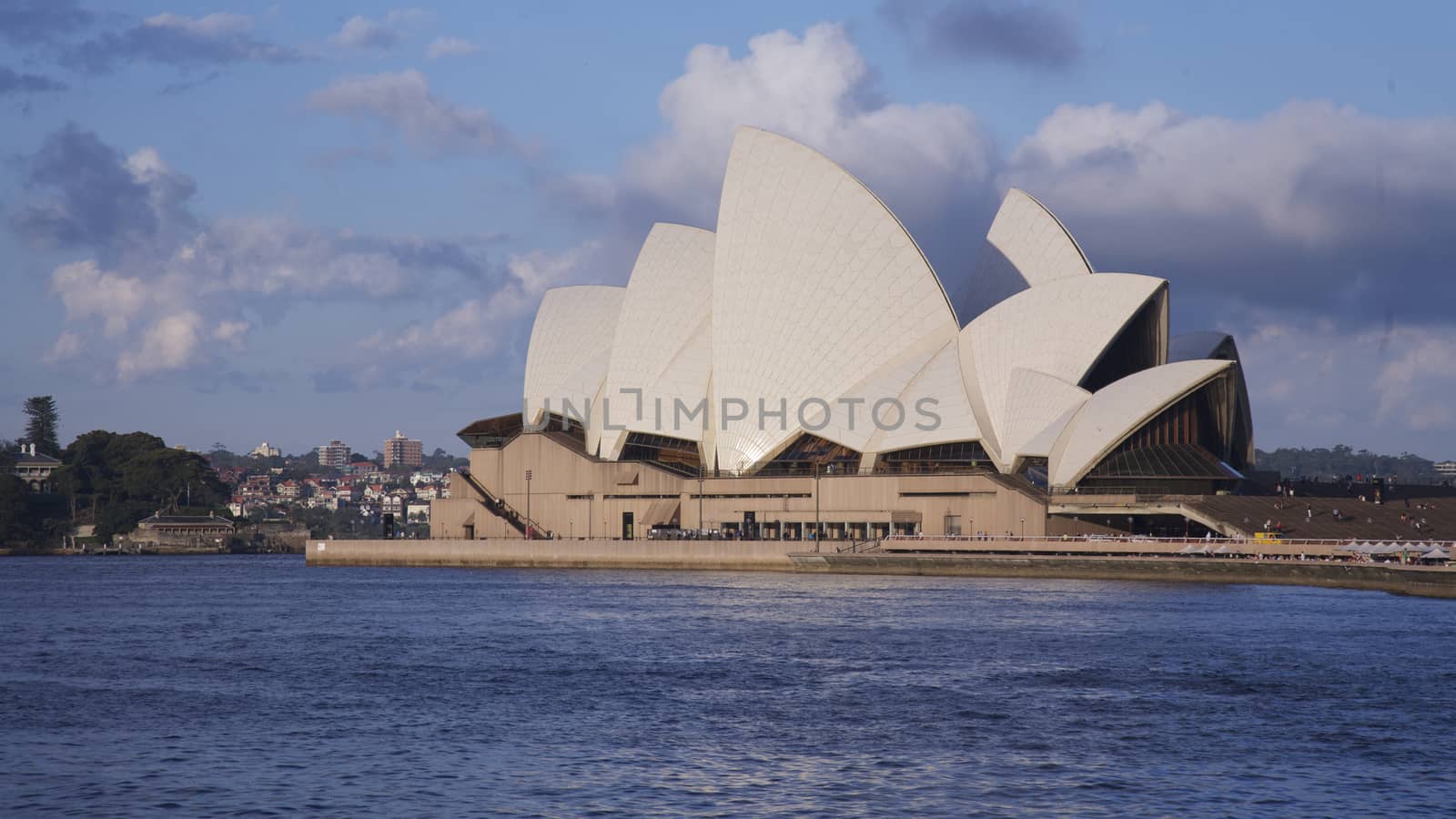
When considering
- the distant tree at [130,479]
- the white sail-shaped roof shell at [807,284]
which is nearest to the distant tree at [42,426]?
the distant tree at [130,479]

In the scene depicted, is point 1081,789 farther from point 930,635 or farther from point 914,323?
point 914,323

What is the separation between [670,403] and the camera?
243 feet

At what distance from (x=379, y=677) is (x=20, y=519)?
4291 inches

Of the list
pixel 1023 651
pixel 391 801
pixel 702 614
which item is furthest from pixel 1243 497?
pixel 391 801

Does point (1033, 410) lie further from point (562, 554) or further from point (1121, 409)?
point (562, 554)

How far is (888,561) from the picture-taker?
59.7 metres

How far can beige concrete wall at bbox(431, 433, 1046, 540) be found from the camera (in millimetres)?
63000

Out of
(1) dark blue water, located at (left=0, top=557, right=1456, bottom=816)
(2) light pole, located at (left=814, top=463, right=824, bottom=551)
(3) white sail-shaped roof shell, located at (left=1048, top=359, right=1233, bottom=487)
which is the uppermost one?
(3) white sail-shaped roof shell, located at (left=1048, top=359, right=1233, bottom=487)

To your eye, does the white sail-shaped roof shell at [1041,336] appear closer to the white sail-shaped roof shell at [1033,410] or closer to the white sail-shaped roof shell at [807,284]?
the white sail-shaped roof shell at [1033,410]

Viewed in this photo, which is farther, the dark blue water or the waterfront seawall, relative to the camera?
the waterfront seawall

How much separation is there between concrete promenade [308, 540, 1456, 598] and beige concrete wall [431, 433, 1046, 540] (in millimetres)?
3241

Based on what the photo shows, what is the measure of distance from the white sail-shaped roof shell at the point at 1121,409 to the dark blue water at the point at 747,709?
15.3 m

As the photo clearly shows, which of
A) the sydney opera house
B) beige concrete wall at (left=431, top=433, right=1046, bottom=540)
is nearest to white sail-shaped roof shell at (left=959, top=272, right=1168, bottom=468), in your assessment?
the sydney opera house

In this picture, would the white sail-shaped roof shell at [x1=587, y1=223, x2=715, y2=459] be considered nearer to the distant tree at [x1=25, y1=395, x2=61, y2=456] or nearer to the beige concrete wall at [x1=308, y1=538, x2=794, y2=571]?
the beige concrete wall at [x1=308, y1=538, x2=794, y2=571]
